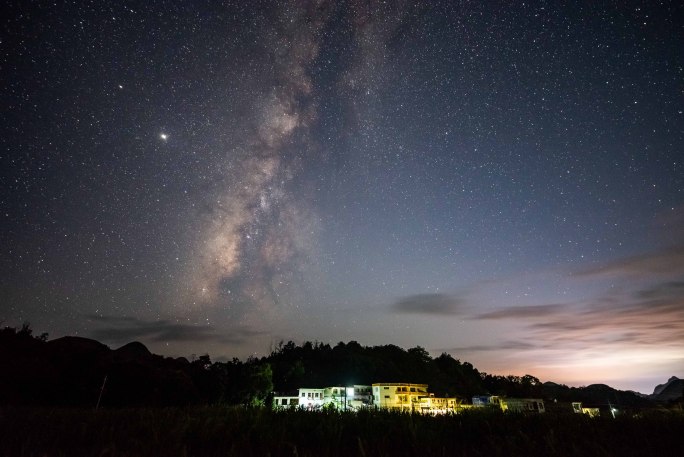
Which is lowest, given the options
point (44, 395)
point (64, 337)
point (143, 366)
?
point (44, 395)

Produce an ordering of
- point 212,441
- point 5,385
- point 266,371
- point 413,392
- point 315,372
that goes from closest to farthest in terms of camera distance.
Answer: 1. point 212,441
2. point 5,385
3. point 266,371
4. point 413,392
5. point 315,372

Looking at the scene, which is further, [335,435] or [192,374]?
[192,374]

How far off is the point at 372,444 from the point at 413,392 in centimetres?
7867

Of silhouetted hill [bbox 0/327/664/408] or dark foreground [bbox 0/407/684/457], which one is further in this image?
silhouetted hill [bbox 0/327/664/408]

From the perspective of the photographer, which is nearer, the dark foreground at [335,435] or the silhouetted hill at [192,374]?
the dark foreground at [335,435]

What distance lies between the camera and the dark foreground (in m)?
3.68

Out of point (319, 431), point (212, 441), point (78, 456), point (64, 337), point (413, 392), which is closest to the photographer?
point (78, 456)

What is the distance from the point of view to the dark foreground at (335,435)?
3682 millimetres

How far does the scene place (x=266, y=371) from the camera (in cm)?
6631

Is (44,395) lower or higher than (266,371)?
lower

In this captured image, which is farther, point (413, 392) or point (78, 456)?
point (413, 392)

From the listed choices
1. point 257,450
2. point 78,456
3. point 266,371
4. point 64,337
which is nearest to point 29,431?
point 78,456

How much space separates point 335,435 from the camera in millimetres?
4461

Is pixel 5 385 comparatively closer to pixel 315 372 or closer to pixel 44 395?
pixel 44 395
